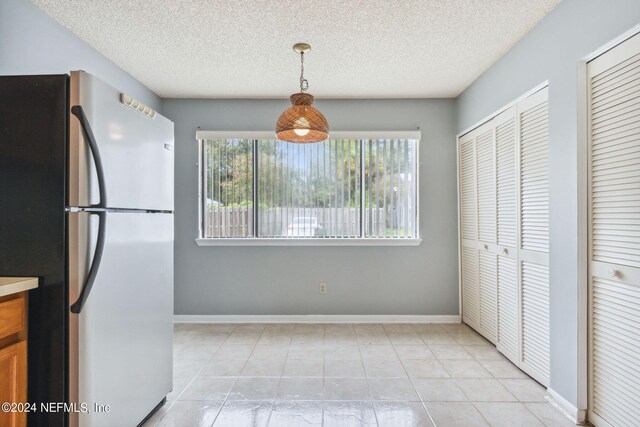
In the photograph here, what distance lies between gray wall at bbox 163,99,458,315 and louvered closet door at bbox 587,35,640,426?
2041 millimetres

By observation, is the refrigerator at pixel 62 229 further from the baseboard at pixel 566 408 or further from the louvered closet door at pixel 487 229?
the louvered closet door at pixel 487 229

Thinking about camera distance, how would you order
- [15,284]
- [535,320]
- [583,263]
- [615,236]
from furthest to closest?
[535,320], [583,263], [615,236], [15,284]

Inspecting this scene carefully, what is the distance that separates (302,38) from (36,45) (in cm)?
175

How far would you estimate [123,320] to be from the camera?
5.80 feet

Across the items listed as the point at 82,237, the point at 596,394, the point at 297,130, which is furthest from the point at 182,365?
the point at 596,394

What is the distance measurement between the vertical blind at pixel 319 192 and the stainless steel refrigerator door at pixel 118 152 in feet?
5.99

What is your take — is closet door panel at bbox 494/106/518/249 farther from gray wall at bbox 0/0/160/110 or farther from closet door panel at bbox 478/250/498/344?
gray wall at bbox 0/0/160/110

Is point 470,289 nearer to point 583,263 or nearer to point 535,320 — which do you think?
point 535,320

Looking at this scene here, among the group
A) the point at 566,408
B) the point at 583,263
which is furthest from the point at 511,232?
the point at 566,408

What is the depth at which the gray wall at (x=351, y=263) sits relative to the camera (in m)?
4.05

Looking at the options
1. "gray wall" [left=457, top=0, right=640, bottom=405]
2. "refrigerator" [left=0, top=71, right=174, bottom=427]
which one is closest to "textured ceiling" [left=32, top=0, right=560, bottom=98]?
"gray wall" [left=457, top=0, right=640, bottom=405]

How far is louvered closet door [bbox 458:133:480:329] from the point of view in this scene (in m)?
3.66

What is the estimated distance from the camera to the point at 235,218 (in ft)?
13.4

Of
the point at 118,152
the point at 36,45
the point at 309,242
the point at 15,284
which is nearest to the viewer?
the point at 15,284
